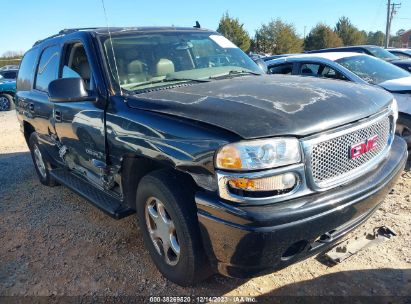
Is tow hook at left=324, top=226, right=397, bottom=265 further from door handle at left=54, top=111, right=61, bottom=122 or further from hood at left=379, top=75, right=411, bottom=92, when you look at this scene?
door handle at left=54, top=111, right=61, bottom=122

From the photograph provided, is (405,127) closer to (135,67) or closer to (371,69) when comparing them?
(371,69)

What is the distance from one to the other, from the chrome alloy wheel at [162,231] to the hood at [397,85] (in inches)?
168

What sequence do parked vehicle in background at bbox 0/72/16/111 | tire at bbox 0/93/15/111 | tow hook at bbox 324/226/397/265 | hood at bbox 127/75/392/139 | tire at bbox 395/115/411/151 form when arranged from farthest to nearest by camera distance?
→ tire at bbox 0/93/15/111, parked vehicle in background at bbox 0/72/16/111, tire at bbox 395/115/411/151, tow hook at bbox 324/226/397/265, hood at bbox 127/75/392/139

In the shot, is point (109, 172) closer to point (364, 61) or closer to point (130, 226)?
point (130, 226)

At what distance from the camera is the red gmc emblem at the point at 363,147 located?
251cm

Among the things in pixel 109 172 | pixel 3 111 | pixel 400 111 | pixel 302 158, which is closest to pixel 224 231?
pixel 302 158

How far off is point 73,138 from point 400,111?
13.9 ft

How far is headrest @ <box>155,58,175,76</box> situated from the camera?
336 centimetres

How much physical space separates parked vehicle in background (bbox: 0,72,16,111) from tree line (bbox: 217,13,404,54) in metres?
29.7

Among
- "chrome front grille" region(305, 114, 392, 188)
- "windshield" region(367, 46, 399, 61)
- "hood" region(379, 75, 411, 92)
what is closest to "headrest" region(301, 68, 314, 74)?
"hood" region(379, 75, 411, 92)

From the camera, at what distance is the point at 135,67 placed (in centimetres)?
328

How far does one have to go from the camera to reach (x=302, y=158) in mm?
2230

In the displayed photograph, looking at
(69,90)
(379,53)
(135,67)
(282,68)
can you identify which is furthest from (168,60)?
(379,53)

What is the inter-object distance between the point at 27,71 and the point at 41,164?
1308mm
